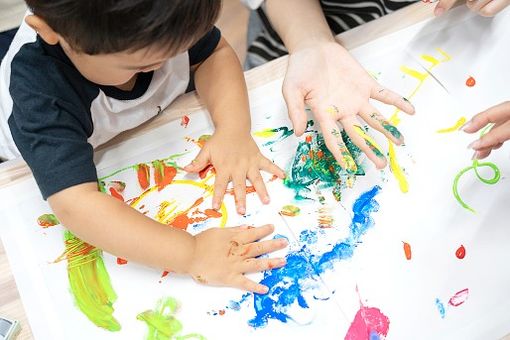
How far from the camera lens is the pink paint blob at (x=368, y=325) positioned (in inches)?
23.9

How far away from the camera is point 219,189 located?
72 centimetres

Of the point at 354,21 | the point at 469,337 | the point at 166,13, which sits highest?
the point at 166,13

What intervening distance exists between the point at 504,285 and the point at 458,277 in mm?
48

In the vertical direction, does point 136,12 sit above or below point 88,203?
above

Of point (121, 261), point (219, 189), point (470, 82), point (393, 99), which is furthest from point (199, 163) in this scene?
point (470, 82)

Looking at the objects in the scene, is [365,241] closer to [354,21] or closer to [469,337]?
[469,337]

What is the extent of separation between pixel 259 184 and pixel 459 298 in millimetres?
259

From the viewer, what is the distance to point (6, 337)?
1.97ft

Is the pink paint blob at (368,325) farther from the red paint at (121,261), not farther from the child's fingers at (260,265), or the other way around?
the red paint at (121,261)

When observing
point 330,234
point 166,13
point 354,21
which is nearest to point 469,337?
point 330,234

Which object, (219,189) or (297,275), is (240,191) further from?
(297,275)

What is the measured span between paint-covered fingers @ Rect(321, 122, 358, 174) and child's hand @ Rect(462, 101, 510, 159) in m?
0.14

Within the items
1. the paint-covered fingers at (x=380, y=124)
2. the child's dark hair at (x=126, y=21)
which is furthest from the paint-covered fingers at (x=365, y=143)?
the child's dark hair at (x=126, y=21)

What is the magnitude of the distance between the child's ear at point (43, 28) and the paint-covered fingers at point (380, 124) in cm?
38
